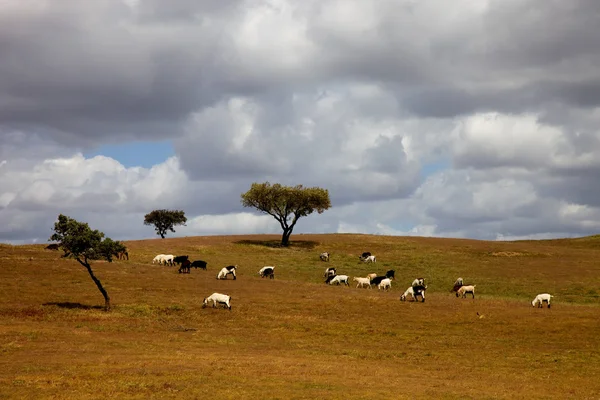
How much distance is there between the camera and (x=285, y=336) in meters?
37.2

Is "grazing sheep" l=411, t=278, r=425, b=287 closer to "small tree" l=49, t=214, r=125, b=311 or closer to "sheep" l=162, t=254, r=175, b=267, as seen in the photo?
"sheep" l=162, t=254, r=175, b=267

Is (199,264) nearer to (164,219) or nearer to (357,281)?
(357,281)

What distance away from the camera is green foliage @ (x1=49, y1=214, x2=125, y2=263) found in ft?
142

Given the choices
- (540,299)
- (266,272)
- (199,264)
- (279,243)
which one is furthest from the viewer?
(279,243)

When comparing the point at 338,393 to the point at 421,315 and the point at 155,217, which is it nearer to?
the point at 421,315

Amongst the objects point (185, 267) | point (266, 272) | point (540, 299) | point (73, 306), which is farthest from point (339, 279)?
point (73, 306)

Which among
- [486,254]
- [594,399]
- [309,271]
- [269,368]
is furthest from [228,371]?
[486,254]

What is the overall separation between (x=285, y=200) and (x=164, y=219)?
51.7 metres

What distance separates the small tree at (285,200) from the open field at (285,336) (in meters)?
37.3

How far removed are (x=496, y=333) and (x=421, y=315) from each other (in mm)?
6087

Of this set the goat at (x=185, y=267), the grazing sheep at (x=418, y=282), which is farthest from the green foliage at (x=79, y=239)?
the grazing sheep at (x=418, y=282)

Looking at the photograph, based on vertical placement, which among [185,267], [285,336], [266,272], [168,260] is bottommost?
[285,336]

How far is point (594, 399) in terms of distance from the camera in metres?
23.5

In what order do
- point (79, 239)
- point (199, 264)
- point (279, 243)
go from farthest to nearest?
point (279, 243) → point (199, 264) → point (79, 239)
